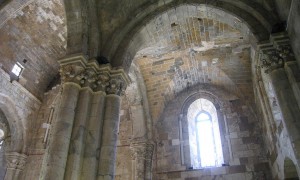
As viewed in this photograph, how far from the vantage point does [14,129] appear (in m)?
Answer: 10.7

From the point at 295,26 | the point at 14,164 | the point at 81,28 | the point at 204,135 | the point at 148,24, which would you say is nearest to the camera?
the point at 295,26

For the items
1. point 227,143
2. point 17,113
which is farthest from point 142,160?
point 17,113

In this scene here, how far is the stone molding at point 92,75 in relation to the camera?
5.25m

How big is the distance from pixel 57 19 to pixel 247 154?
26.1ft

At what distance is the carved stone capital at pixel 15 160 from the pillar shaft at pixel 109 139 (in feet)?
22.6

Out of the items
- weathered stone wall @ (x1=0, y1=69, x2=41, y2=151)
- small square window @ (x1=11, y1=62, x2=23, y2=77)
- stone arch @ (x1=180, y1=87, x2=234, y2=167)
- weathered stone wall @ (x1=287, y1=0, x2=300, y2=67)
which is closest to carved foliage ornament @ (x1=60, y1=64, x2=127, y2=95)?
weathered stone wall @ (x1=287, y1=0, x2=300, y2=67)

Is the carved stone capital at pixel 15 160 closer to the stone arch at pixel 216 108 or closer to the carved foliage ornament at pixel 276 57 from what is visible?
the stone arch at pixel 216 108

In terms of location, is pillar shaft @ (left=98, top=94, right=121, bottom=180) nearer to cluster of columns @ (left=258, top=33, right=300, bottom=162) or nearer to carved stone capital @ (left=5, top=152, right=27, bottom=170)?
cluster of columns @ (left=258, top=33, right=300, bottom=162)

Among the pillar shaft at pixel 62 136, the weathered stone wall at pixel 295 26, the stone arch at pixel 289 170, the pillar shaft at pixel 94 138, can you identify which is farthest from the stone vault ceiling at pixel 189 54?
the stone arch at pixel 289 170

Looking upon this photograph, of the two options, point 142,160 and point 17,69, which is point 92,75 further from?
point 17,69

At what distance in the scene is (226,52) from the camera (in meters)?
8.78

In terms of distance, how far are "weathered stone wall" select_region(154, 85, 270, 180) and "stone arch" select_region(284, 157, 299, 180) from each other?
1454 mm

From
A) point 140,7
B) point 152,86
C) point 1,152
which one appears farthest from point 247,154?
point 1,152

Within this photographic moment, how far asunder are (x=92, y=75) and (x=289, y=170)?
5237 mm
